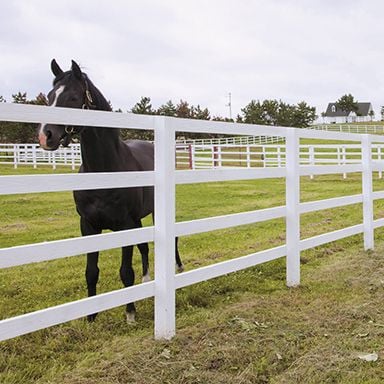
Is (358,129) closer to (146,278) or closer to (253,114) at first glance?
(253,114)

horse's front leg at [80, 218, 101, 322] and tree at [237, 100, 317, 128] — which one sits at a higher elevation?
tree at [237, 100, 317, 128]

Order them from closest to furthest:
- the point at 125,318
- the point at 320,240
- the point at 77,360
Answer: the point at 77,360
the point at 125,318
the point at 320,240

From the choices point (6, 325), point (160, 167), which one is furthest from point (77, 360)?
point (160, 167)

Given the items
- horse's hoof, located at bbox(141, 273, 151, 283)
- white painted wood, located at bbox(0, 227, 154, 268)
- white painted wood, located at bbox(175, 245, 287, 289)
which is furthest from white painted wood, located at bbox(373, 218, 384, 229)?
white painted wood, located at bbox(0, 227, 154, 268)

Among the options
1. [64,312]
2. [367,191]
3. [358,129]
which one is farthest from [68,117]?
[358,129]

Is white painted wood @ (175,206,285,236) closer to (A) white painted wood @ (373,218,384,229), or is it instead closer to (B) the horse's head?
(B) the horse's head

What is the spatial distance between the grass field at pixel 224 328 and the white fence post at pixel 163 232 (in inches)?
6.6

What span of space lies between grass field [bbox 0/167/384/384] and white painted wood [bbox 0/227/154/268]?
0.69 meters

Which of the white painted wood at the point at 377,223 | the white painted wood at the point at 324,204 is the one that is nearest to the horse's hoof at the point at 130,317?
the white painted wood at the point at 324,204

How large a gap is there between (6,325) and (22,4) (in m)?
8.15

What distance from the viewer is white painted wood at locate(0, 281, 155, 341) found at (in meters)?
2.39

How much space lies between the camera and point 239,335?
3.20 meters

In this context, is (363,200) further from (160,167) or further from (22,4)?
(22,4)

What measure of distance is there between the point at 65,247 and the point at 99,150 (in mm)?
1271
